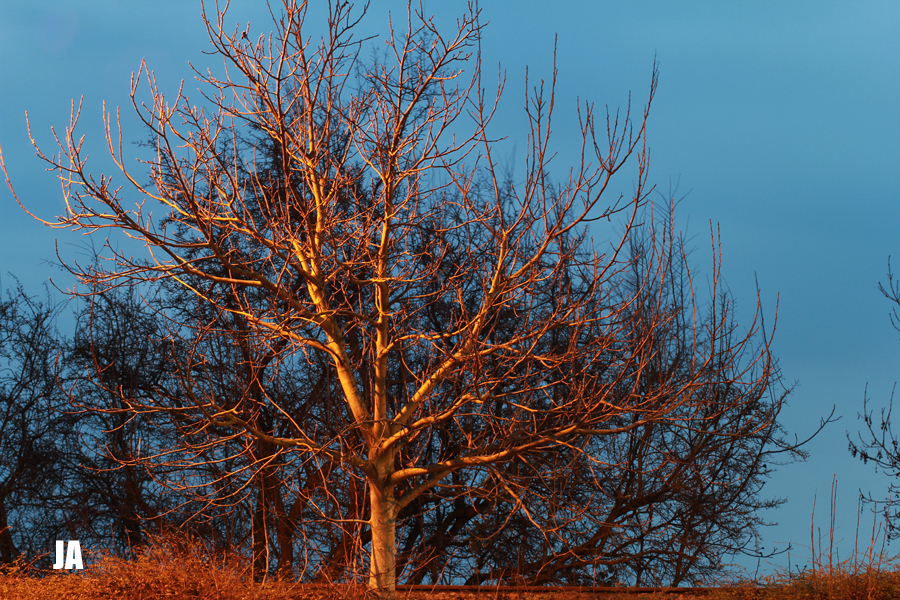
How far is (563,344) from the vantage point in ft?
40.3

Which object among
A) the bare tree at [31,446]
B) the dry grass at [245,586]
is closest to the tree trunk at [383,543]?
the dry grass at [245,586]

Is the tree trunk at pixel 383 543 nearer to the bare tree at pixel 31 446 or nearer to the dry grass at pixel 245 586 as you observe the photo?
the dry grass at pixel 245 586

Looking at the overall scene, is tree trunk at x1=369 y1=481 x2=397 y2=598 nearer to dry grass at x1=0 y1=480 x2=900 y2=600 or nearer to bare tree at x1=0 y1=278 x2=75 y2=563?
dry grass at x1=0 y1=480 x2=900 y2=600

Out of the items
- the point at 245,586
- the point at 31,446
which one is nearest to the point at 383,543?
the point at 245,586

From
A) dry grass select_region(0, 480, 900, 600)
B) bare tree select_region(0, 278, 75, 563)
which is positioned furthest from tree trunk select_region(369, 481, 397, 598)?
bare tree select_region(0, 278, 75, 563)

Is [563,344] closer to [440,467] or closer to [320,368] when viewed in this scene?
[320,368]

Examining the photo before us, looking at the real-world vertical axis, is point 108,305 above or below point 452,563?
above

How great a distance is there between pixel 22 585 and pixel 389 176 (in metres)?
6.99

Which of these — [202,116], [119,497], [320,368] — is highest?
[202,116]

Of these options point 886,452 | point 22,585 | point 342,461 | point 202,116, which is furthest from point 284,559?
point 886,452

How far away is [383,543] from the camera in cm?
685

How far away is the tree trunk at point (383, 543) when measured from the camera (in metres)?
6.73

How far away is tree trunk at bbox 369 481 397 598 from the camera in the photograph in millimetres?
6727

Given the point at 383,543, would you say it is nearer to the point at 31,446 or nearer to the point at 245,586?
the point at 245,586
